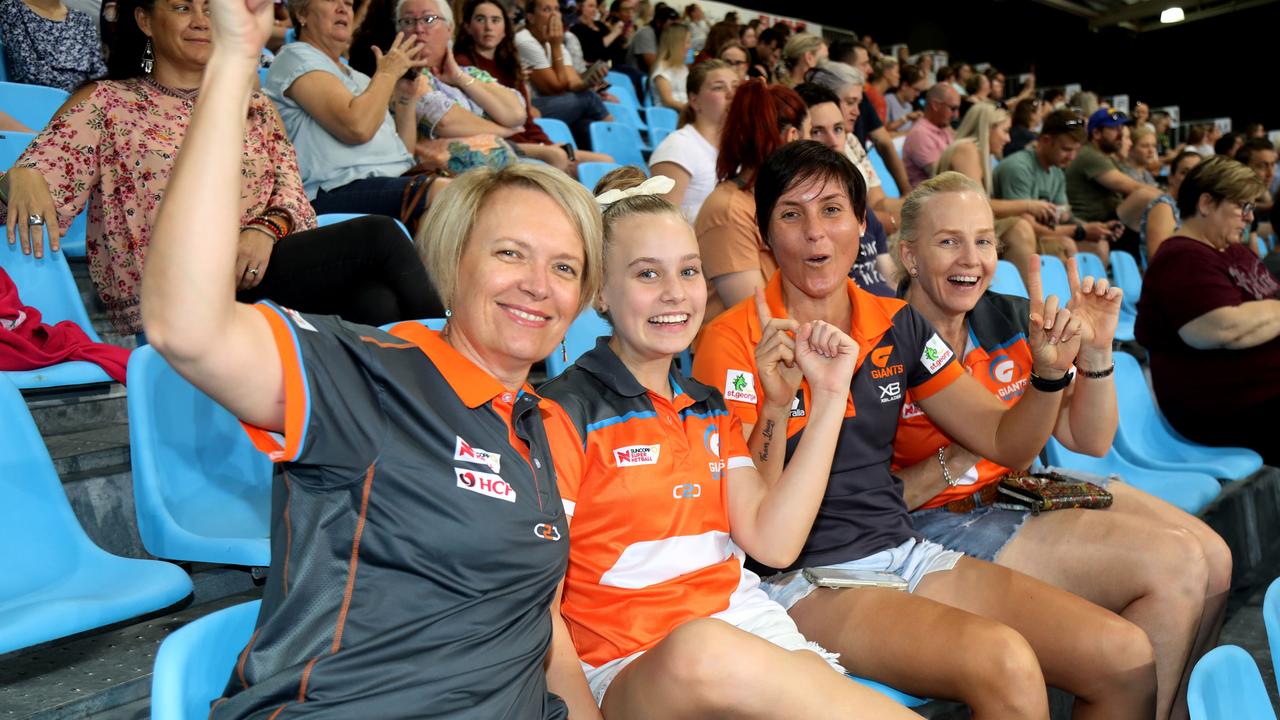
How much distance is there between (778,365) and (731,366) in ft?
0.48

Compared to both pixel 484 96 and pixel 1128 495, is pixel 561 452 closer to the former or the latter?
pixel 1128 495

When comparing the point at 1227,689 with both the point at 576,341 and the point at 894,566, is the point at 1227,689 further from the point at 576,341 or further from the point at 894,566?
the point at 576,341

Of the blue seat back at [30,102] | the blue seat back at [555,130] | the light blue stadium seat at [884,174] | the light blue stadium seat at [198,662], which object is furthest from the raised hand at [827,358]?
the light blue stadium seat at [884,174]

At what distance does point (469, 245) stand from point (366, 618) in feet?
1.68

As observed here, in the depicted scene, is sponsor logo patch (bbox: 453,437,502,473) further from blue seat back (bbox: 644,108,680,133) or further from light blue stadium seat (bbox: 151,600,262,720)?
blue seat back (bbox: 644,108,680,133)

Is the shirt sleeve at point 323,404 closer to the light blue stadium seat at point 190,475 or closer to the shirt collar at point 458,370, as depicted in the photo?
the shirt collar at point 458,370

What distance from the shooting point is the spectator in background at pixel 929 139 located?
575 centimetres

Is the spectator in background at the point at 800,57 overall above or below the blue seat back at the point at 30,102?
above

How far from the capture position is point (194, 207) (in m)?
0.89

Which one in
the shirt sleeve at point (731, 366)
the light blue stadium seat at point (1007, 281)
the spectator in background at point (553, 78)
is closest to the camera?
the shirt sleeve at point (731, 366)

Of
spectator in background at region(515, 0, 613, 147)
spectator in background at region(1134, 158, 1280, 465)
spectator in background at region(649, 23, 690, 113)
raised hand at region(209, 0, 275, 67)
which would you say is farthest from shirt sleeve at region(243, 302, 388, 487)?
Result: spectator in background at region(649, 23, 690, 113)

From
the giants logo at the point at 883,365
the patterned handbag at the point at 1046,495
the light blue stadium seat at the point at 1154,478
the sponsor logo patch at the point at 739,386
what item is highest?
the giants logo at the point at 883,365

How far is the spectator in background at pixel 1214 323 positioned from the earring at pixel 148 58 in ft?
9.79

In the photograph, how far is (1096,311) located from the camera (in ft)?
6.60
